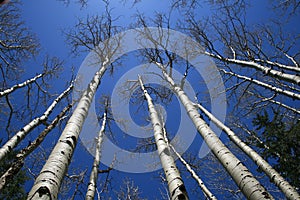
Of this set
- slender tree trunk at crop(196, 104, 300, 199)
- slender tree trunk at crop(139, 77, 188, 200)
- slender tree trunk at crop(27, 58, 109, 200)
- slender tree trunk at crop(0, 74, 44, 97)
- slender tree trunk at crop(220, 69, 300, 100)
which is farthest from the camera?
slender tree trunk at crop(220, 69, 300, 100)

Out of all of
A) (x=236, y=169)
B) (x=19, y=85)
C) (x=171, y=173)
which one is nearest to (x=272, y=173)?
(x=236, y=169)

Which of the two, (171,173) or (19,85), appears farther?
(19,85)

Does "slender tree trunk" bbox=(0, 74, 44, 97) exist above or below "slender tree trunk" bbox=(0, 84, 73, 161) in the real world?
above

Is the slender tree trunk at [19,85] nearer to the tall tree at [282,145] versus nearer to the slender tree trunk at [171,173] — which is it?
the slender tree trunk at [171,173]

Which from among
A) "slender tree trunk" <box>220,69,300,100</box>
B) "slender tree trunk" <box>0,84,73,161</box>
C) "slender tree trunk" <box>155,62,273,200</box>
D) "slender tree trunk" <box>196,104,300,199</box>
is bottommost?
"slender tree trunk" <box>155,62,273,200</box>

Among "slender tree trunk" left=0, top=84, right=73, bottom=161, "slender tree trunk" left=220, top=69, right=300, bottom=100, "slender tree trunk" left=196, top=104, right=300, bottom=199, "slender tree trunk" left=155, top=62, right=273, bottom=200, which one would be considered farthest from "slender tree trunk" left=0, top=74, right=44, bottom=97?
"slender tree trunk" left=220, top=69, right=300, bottom=100

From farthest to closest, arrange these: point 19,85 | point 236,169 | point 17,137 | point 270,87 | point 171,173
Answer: point 270,87
point 19,85
point 17,137
point 171,173
point 236,169

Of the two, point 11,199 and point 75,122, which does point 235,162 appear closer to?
point 75,122

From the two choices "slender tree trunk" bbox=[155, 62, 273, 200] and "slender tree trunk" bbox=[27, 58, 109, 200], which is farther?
"slender tree trunk" bbox=[155, 62, 273, 200]

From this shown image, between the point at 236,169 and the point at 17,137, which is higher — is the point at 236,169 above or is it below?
below

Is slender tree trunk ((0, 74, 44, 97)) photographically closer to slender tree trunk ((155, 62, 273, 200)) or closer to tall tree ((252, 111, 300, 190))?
slender tree trunk ((155, 62, 273, 200))

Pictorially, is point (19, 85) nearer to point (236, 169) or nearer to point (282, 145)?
point (236, 169)

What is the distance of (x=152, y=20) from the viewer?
9336mm

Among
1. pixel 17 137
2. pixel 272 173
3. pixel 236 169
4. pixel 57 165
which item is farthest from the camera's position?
pixel 17 137
